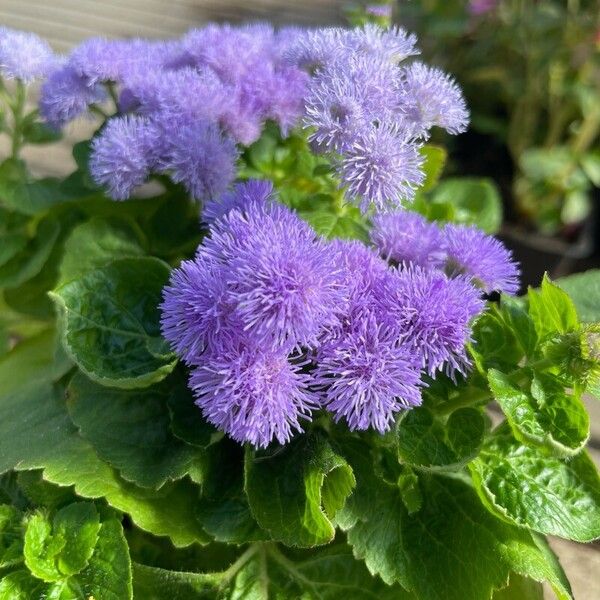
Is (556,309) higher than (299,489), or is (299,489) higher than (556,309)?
(556,309)

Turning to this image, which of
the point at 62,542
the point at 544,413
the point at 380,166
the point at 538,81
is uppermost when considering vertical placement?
the point at 380,166

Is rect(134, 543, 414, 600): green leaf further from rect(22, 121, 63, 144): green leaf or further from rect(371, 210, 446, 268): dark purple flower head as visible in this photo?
rect(22, 121, 63, 144): green leaf

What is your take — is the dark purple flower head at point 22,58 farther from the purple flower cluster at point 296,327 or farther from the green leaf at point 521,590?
the green leaf at point 521,590

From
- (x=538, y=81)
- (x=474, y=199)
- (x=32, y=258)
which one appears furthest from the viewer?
(x=538, y=81)

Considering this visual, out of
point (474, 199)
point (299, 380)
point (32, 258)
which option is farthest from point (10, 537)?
point (474, 199)

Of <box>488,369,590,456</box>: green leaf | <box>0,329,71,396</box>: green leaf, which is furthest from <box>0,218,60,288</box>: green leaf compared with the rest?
<box>488,369,590,456</box>: green leaf

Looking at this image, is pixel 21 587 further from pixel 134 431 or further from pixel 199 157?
pixel 199 157

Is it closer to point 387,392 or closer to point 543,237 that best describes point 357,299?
point 387,392
